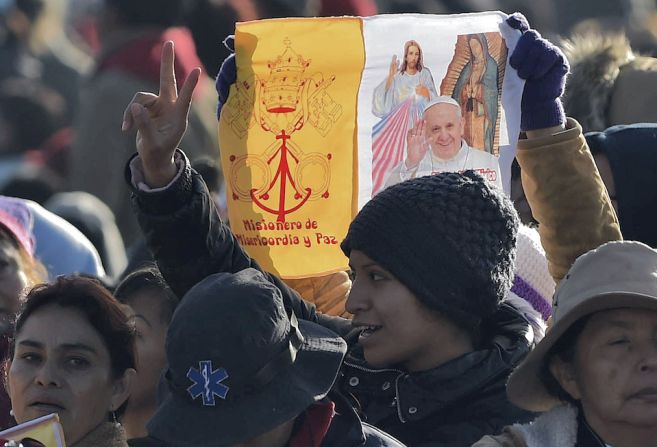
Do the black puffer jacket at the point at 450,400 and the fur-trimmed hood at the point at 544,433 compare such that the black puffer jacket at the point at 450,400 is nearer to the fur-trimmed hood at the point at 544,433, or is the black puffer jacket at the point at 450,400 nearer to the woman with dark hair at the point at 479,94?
the fur-trimmed hood at the point at 544,433

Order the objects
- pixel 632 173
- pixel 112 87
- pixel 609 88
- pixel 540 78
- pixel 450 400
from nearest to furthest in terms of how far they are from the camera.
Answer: pixel 450 400 < pixel 540 78 < pixel 632 173 < pixel 609 88 < pixel 112 87

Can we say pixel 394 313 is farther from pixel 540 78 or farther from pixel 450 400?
pixel 540 78

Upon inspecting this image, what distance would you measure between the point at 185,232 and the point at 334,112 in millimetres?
701

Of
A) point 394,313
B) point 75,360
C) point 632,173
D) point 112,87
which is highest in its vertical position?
point 632,173

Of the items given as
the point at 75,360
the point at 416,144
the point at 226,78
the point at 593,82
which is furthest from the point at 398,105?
the point at 593,82

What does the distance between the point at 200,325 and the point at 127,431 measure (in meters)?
1.32

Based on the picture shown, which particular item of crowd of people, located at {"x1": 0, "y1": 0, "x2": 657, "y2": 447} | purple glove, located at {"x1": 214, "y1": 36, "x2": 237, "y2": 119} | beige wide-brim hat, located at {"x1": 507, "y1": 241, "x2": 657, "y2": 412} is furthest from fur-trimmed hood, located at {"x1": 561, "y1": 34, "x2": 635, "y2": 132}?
beige wide-brim hat, located at {"x1": 507, "y1": 241, "x2": 657, "y2": 412}

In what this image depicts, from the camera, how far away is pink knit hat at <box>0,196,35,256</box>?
5977 mm

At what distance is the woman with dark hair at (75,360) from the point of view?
4570 mm

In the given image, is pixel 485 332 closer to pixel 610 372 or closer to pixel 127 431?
pixel 610 372

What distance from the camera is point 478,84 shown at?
16.3 ft

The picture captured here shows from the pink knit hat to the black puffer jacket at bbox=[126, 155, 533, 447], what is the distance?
5.00ft

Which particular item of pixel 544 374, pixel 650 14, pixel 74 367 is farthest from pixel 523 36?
pixel 650 14

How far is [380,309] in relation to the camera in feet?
14.6
